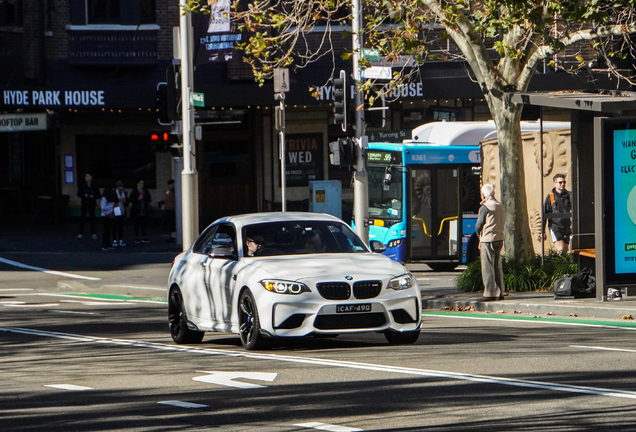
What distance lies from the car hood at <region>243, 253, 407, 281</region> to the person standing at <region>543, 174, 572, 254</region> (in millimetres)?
8967

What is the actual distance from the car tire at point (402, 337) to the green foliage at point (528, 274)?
6.12 metres

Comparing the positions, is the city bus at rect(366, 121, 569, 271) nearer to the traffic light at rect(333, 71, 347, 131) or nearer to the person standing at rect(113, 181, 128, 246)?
the traffic light at rect(333, 71, 347, 131)

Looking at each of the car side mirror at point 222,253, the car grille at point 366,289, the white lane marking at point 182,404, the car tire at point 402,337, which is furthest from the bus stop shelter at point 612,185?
the white lane marking at point 182,404

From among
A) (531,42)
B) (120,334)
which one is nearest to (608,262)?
(531,42)

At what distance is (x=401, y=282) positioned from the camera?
36.5ft

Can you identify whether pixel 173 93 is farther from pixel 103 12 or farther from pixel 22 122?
pixel 103 12

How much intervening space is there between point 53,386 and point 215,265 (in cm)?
301

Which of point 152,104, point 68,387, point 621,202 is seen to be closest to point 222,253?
point 68,387

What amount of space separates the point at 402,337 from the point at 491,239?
16.0 ft

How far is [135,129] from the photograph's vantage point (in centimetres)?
3456

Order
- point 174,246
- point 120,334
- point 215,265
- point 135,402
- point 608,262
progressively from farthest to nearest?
1. point 174,246
2. point 608,262
3. point 120,334
4. point 215,265
5. point 135,402

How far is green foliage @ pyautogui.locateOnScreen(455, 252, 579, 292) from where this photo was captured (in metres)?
17.4

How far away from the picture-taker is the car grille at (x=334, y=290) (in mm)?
10844

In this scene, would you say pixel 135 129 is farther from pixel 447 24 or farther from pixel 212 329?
pixel 212 329
